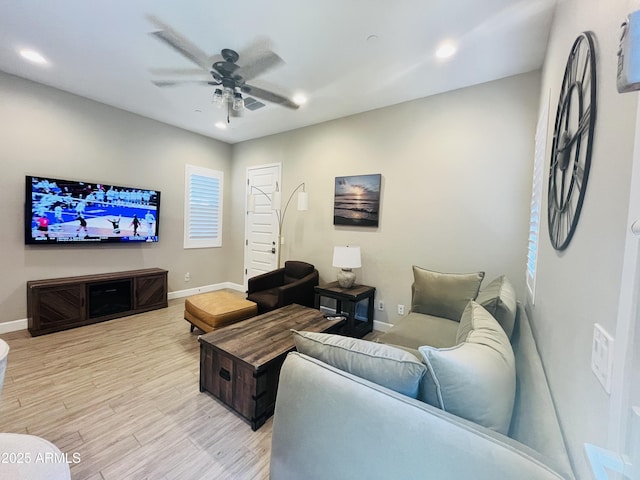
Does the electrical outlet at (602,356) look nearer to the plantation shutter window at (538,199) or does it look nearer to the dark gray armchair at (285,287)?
the plantation shutter window at (538,199)

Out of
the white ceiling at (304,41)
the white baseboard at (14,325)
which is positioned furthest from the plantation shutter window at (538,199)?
the white baseboard at (14,325)

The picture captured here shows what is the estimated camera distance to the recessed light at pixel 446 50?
7.43 ft

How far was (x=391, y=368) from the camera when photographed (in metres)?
0.99

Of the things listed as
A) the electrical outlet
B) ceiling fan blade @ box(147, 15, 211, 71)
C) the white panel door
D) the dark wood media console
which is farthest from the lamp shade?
the dark wood media console

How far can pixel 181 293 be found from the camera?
4699 millimetres

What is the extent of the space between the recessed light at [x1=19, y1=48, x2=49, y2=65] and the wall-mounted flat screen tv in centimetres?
125

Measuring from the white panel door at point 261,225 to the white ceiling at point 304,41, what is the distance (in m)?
1.67

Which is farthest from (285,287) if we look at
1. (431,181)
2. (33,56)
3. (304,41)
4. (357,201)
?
(33,56)

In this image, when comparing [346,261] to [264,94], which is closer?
[264,94]

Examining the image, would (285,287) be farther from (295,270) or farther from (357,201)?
(357,201)

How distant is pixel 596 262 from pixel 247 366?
72.3 inches

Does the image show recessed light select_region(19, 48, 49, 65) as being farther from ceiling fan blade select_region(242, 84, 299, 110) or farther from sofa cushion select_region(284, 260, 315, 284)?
sofa cushion select_region(284, 260, 315, 284)

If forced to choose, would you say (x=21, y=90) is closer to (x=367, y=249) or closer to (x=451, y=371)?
(x=367, y=249)

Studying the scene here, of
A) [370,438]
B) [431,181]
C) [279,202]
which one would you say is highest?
[431,181]
